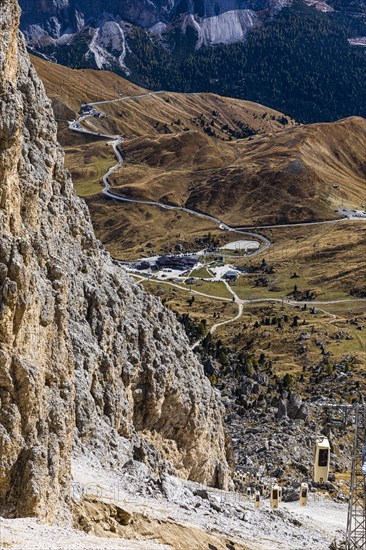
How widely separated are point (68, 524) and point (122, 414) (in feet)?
60.3

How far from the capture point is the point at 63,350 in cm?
3709

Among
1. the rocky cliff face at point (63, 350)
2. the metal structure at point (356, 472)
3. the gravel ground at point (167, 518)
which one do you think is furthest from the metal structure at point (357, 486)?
the rocky cliff face at point (63, 350)

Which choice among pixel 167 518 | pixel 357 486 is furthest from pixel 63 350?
pixel 357 486

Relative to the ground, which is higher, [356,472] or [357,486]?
[356,472]

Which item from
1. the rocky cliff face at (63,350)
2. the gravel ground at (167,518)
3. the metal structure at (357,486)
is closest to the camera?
the gravel ground at (167,518)

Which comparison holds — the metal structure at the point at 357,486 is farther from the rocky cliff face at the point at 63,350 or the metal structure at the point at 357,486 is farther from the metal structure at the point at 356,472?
the rocky cliff face at the point at 63,350

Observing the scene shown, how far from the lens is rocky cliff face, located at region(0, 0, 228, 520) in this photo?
1227 inches

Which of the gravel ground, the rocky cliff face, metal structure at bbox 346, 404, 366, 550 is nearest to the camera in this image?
the gravel ground

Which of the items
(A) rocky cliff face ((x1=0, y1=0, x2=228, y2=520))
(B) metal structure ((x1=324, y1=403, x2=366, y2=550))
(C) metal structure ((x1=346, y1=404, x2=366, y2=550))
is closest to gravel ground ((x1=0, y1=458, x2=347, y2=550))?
(A) rocky cliff face ((x1=0, y1=0, x2=228, y2=520))

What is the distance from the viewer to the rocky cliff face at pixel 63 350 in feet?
102

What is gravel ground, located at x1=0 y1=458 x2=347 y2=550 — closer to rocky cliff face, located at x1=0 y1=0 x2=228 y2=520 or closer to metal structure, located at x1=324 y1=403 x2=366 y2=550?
rocky cliff face, located at x1=0 y1=0 x2=228 y2=520

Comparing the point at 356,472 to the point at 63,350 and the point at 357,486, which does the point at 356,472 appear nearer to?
the point at 357,486

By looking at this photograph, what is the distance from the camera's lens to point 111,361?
50.6 m

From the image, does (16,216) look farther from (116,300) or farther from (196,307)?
(196,307)
